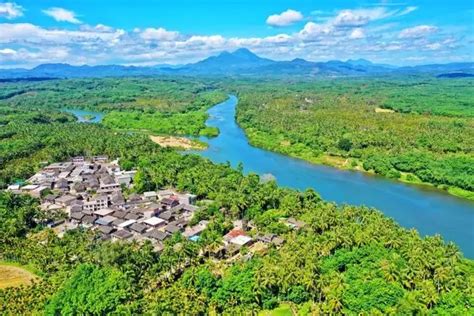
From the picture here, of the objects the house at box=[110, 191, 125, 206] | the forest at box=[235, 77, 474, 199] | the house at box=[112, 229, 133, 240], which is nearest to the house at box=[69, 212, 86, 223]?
the house at box=[110, 191, 125, 206]

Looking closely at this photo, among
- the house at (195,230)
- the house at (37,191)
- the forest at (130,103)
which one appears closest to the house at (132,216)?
the house at (195,230)

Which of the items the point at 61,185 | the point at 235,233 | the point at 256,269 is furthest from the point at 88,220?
the point at 256,269

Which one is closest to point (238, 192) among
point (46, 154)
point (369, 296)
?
point (369, 296)

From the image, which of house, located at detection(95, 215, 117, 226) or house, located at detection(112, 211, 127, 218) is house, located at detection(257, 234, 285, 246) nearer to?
house, located at detection(112, 211, 127, 218)

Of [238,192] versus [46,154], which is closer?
[238,192]

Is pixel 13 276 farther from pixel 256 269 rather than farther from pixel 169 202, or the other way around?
pixel 256 269

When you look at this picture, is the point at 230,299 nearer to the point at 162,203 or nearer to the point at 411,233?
the point at 411,233
